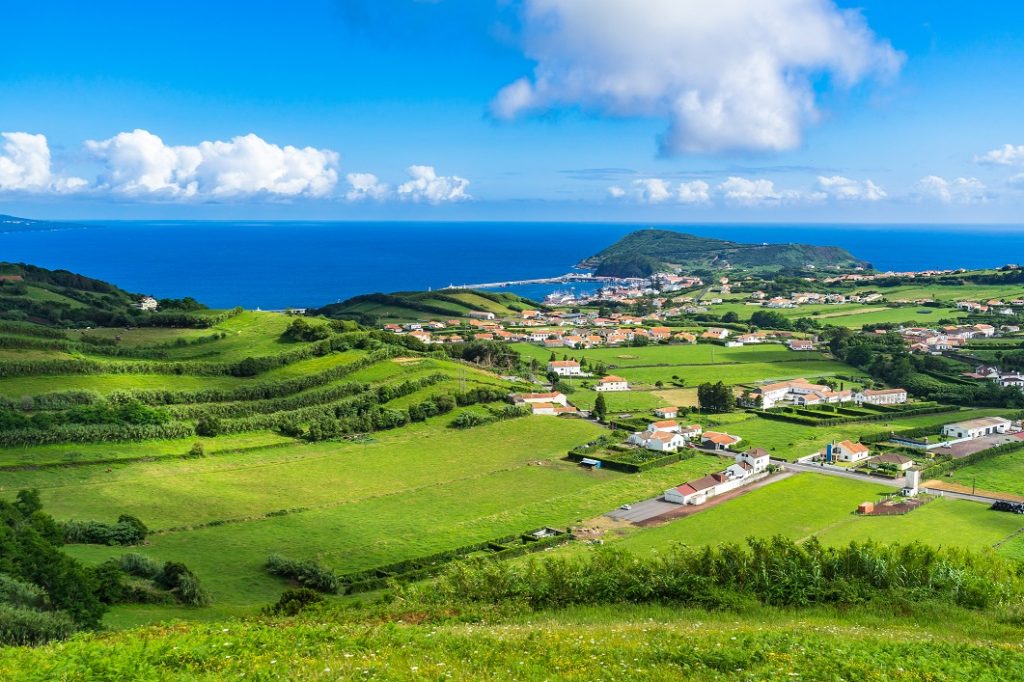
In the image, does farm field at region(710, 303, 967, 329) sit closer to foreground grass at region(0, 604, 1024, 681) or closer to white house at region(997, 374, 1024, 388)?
white house at region(997, 374, 1024, 388)

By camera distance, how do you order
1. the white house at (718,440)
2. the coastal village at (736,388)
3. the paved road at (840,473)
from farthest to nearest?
the white house at (718,440) < the coastal village at (736,388) < the paved road at (840,473)

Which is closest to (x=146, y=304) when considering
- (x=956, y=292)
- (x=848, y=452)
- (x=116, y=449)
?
(x=116, y=449)

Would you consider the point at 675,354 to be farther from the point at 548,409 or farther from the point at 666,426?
the point at 666,426

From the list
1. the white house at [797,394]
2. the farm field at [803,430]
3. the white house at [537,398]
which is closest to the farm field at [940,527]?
the farm field at [803,430]

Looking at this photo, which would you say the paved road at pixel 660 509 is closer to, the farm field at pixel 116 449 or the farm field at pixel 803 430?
the farm field at pixel 803 430

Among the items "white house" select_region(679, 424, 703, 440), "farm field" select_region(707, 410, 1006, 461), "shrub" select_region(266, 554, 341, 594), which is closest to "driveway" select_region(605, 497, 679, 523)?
"white house" select_region(679, 424, 703, 440)

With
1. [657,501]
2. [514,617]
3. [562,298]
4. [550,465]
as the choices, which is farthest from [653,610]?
[562,298]
